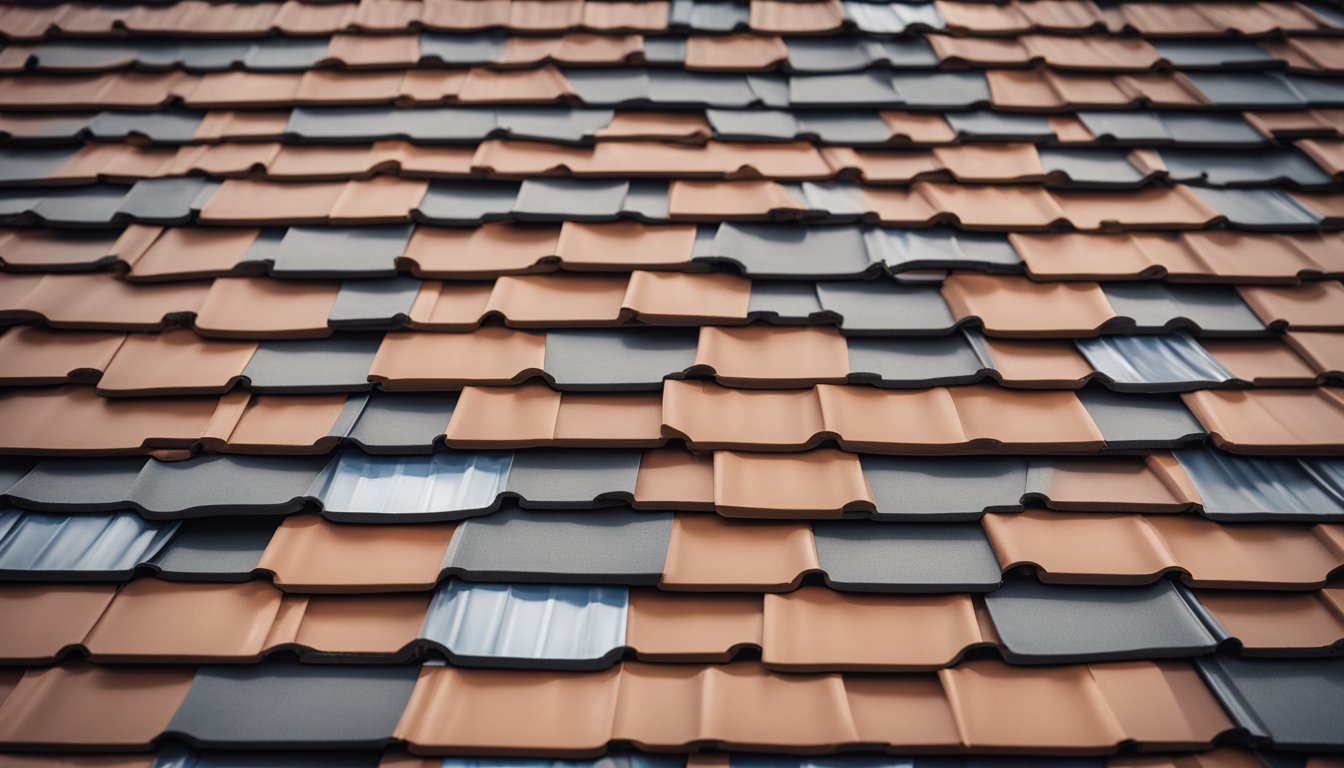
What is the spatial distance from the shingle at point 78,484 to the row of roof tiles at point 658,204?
711mm

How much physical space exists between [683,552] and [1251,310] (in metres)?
1.59

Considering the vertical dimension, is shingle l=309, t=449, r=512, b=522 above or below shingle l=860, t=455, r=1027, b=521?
below

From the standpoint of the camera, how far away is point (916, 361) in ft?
5.85

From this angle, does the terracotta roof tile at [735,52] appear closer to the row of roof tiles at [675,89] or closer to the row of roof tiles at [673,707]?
the row of roof tiles at [675,89]

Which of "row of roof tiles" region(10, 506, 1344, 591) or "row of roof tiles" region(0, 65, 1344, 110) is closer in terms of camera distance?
"row of roof tiles" region(10, 506, 1344, 591)

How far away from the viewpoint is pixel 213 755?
1.35 meters

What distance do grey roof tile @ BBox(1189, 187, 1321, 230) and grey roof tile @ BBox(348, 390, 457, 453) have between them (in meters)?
2.14

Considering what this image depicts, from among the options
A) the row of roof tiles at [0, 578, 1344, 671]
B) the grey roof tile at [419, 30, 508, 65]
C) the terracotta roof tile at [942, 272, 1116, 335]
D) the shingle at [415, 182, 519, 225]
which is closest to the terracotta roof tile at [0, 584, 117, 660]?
the row of roof tiles at [0, 578, 1344, 671]

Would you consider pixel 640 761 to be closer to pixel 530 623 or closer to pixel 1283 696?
pixel 530 623

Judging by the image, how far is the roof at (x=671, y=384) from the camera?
1399 mm

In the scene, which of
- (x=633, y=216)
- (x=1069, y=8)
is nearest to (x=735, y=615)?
(x=633, y=216)

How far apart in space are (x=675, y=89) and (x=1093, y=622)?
1.80 metres

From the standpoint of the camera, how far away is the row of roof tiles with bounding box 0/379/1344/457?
165 cm

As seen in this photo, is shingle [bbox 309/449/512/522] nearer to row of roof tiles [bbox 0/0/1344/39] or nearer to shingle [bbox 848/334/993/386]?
shingle [bbox 848/334/993/386]
